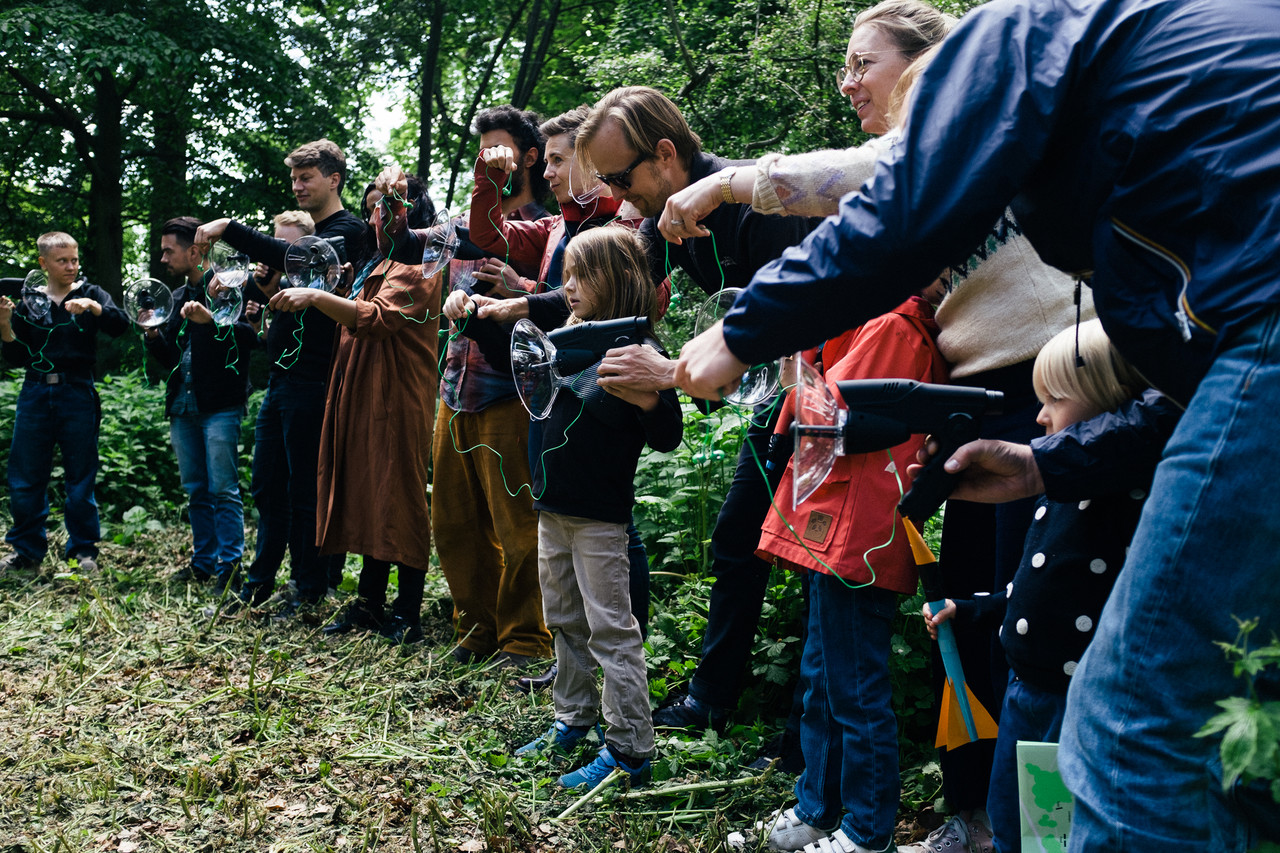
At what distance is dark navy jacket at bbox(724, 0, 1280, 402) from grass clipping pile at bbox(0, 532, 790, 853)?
6.19ft

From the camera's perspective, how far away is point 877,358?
2.68 meters

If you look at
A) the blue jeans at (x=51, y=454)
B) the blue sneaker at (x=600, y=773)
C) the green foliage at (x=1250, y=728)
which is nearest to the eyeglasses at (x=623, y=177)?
the blue sneaker at (x=600, y=773)

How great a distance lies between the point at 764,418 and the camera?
3.21 meters

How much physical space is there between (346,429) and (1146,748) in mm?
4151

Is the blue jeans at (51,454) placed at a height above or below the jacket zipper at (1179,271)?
below

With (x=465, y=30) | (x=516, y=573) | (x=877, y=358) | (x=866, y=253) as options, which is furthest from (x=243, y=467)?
(x=465, y=30)

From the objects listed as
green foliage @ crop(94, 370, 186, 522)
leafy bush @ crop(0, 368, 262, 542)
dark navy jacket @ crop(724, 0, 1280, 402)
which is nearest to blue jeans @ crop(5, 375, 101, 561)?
leafy bush @ crop(0, 368, 262, 542)

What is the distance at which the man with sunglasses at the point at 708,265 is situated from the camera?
9.65 feet

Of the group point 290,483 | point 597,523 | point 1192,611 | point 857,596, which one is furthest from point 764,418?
point 290,483

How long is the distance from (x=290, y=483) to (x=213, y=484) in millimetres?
791

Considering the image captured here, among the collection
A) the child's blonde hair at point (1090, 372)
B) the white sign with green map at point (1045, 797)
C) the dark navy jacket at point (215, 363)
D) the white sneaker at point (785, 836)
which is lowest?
the white sneaker at point (785, 836)

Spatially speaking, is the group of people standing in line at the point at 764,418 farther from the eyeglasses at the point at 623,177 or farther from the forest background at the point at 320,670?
the forest background at the point at 320,670

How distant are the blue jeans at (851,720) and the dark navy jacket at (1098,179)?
1290 mm

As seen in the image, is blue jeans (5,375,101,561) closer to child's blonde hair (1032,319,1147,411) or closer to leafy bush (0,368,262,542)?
leafy bush (0,368,262,542)
